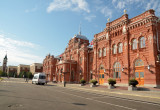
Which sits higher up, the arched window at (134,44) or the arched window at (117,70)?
the arched window at (134,44)

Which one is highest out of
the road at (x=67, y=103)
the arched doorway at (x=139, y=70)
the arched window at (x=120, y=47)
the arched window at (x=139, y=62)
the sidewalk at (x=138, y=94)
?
the arched window at (x=120, y=47)

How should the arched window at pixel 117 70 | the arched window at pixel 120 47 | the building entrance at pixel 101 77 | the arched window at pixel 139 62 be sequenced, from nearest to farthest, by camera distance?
the arched window at pixel 139 62, the arched window at pixel 117 70, the arched window at pixel 120 47, the building entrance at pixel 101 77

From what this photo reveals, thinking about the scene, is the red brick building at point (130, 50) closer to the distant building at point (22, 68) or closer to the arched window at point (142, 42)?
the arched window at point (142, 42)

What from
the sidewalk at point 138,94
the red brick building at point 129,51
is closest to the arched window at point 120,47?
the red brick building at point 129,51


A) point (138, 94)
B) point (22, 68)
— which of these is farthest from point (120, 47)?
point (22, 68)

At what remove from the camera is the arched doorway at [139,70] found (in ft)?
76.7

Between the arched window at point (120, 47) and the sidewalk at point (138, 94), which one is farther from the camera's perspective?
the arched window at point (120, 47)

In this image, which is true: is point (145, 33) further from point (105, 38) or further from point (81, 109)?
point (81, 109)

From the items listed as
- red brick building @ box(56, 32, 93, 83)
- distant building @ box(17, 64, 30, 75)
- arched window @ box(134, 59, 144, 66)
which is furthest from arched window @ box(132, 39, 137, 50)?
distant building @ box(17, 64, 30, 75)

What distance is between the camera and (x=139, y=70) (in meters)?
23.8

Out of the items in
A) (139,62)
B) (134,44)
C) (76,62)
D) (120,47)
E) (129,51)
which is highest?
(134,44)

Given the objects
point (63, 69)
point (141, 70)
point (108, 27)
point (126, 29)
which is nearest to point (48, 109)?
point (141, 70)

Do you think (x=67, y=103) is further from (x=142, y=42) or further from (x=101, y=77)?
(x=101, y=77)

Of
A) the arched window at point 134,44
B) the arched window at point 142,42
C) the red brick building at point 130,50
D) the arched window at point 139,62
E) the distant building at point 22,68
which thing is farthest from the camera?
the distant building at point 22,68
